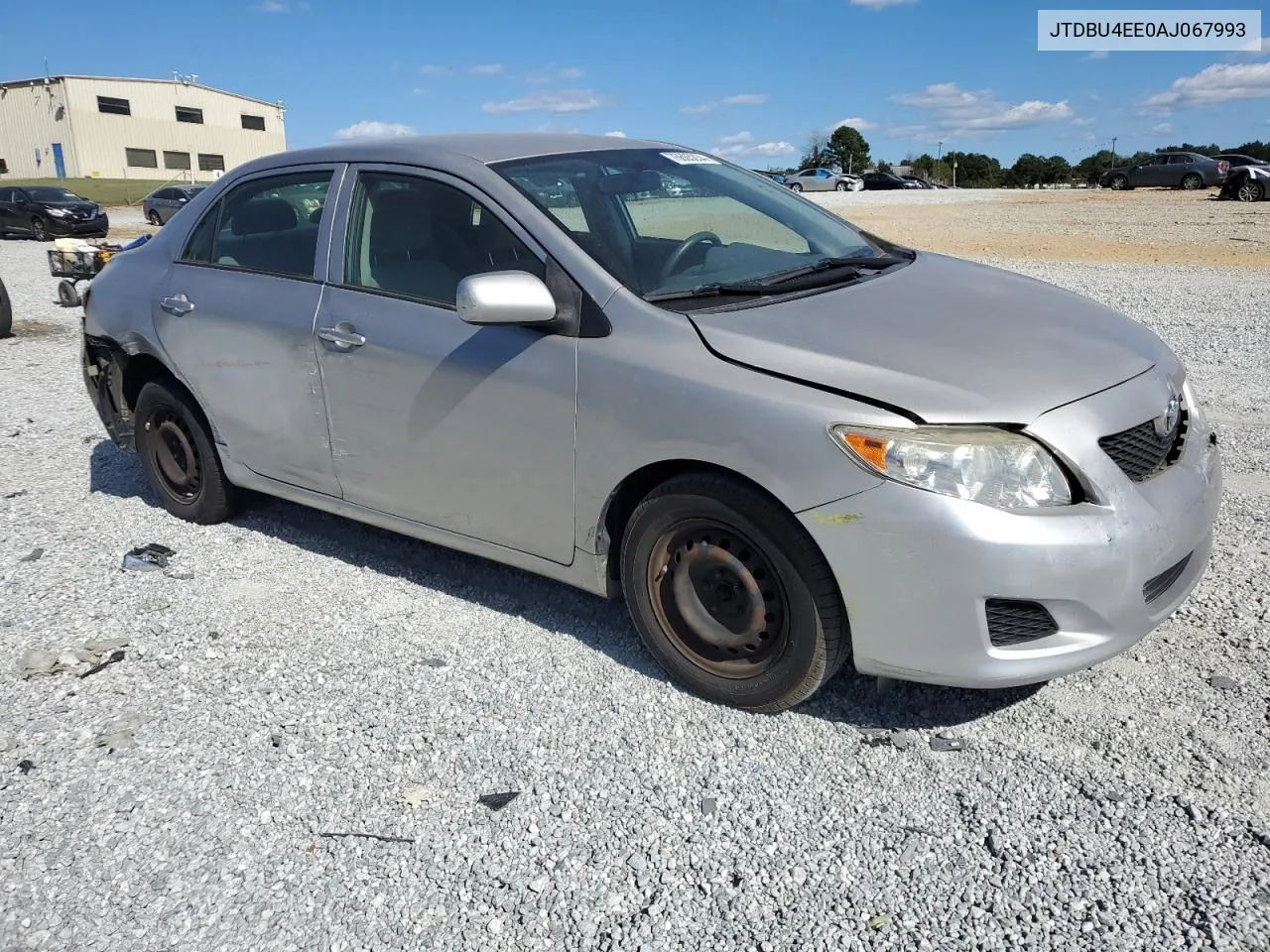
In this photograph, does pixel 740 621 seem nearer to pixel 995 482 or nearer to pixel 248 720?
pixel 995 482

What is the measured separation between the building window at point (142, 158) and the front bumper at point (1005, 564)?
8574cm

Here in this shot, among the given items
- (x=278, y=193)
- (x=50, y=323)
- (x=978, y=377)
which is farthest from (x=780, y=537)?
(x=50, y=323)

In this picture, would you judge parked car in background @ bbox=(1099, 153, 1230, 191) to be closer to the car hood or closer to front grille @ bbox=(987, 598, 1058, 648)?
the car hood

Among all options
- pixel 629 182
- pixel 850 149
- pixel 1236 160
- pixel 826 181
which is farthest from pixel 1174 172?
pixel 850 149

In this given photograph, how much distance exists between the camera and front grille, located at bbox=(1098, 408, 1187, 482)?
2.90 meters

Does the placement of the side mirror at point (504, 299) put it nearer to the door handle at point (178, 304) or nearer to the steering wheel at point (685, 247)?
the steering wheel at point (685, 247)

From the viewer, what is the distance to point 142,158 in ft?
252

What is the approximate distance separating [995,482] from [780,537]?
616 mm

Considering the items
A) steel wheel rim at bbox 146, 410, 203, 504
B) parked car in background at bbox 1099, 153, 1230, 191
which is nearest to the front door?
steel wheel rim at bbox 146, 410, 203, 504

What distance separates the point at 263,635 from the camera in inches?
157

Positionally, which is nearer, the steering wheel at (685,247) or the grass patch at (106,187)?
the steering wheel at (685,247)

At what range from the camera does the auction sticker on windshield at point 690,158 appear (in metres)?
4.36

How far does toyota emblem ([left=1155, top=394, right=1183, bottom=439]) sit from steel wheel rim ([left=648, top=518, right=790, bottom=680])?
1.24 metres

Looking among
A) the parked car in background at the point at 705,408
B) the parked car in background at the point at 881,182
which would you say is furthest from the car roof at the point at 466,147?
the parked car in background at the point at 881,182
